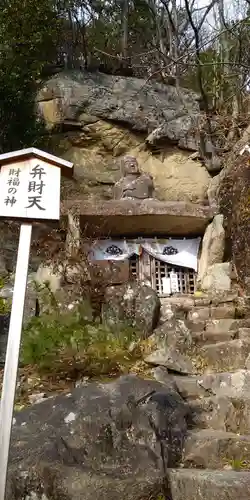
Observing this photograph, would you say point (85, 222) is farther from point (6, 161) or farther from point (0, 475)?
point (0, 475)

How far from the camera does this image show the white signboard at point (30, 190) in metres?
3.81

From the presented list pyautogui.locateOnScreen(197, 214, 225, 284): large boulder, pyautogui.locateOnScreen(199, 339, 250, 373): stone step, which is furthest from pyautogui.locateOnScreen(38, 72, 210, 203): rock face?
pyautogui.locateOnScreen(199, 339, 250, 373): stone step

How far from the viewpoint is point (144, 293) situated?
8.88m

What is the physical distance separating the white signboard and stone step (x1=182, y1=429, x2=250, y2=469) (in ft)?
7.79

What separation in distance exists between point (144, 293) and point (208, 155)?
690cm

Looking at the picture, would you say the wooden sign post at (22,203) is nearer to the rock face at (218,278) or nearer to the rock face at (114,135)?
the rock face at (218,278)

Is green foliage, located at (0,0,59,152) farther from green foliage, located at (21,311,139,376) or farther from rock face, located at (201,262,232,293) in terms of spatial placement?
green foliage, located at (21,311,139,376)

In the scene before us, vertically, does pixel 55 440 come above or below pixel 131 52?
below

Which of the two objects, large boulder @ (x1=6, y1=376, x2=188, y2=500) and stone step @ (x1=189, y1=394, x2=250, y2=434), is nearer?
large boulder @ (x1=6, y1=376, x2=188, y2=500)

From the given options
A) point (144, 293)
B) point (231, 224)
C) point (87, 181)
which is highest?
point (87, 181)

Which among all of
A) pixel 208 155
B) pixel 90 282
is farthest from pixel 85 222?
pixel 208 155

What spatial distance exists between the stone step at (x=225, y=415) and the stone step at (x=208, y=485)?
1251 mm

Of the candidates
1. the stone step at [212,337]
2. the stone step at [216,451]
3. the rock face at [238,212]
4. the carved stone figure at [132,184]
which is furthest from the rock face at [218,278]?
the stone step at [216,451]

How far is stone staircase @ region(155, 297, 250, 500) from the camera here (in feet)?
11.6
